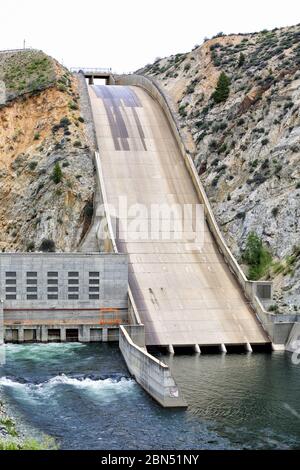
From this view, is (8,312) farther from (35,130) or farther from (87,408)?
(35,130)

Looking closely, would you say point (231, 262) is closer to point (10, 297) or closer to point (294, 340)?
point (294, 340)

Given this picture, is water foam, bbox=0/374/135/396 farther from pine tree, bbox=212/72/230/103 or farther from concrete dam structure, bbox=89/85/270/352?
pine tree, bbox=212/72/230/103

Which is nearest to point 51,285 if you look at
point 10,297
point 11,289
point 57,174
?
point 11,289

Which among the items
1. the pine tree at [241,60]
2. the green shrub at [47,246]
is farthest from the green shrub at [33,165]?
the pine tree at [241,60]

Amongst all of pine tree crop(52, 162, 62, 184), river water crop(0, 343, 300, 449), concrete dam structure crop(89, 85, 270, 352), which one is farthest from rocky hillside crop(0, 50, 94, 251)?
river water crop(0, 343, 300, 449)

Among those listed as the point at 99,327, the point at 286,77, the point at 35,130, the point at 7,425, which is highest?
the point at 286,77

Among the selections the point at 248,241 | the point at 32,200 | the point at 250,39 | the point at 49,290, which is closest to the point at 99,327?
the point at 49,290
